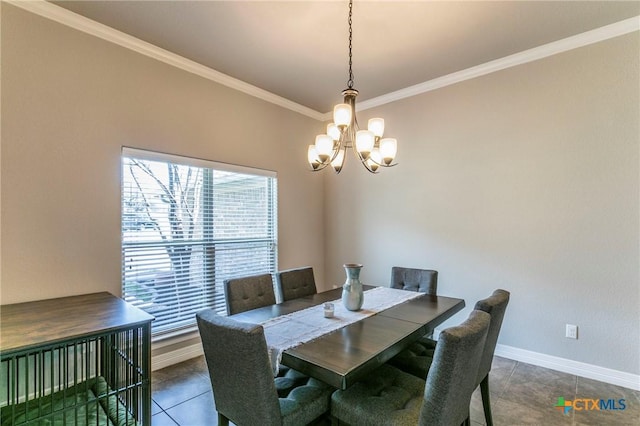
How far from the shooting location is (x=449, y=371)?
1300mm

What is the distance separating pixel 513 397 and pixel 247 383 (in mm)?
2205

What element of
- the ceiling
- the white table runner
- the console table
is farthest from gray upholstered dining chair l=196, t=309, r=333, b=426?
the ceiling

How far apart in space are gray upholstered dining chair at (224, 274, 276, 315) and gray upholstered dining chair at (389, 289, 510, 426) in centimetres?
111

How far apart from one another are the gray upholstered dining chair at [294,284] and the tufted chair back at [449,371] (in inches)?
64.3

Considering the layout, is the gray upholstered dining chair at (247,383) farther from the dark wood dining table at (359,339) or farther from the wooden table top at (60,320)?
the wooden table top at (60,320)

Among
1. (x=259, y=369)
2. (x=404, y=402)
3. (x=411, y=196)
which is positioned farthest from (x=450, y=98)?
(x=259, y=369)

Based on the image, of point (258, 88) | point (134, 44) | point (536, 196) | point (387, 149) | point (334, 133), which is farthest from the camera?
point (258, 88)

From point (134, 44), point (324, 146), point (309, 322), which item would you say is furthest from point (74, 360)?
point (134, 44)

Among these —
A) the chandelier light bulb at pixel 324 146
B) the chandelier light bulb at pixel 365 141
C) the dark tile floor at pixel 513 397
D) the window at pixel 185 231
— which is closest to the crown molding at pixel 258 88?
the window at pixel 185 231

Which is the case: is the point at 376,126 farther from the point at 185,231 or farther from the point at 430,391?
the point at 185,231

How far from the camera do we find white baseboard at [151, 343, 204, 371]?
2926mm

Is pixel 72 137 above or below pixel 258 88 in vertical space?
below

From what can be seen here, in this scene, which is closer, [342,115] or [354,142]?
[342,115]

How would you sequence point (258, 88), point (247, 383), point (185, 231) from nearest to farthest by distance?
point (247, 383) → point (185, 231) → point (258, 88)
